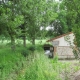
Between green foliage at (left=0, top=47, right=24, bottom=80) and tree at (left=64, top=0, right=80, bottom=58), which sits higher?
tree at (left=64, top=0, right=80, bottom=58)

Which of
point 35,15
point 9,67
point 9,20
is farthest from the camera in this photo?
point 35,15

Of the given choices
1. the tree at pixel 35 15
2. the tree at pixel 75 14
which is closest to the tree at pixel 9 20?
the tree at pixel 35 15

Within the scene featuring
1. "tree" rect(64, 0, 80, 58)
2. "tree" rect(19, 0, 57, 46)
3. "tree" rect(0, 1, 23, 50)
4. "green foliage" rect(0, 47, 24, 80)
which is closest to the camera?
"tree" rect(64, 0, 80, 58)

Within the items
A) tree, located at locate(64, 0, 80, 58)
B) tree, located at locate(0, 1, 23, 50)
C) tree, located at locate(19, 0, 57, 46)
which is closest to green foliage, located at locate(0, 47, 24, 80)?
tree, located at locate(0, 1, 23, 50)

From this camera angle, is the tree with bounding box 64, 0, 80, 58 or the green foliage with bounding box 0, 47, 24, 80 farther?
the green foliage with bounding box 0, 47, 24, 80

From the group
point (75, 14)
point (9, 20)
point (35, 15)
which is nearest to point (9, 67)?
point (9, 20)

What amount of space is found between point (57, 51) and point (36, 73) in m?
11.4

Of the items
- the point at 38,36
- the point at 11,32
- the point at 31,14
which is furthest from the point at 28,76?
the point at 38,36

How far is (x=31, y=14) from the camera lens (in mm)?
16750

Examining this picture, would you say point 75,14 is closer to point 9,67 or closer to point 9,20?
point 9,67

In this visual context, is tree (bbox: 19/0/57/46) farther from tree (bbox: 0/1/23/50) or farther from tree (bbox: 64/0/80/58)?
tree (bbox: 64/0/80/58)

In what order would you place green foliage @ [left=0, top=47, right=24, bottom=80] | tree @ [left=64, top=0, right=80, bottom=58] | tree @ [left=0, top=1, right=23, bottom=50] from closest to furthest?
tree @ [left=64, top=0, right=80, bottom=58]
green foliage @ [left=0, top=47, right=24, bottom=80]
tree @ [left=0, top=1, right=23, bottom=50]

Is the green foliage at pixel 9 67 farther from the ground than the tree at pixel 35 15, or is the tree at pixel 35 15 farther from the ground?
the tree at pixel 35 15

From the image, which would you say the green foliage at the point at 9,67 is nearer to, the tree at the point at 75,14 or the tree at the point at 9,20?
the tree at the point at 9,20
